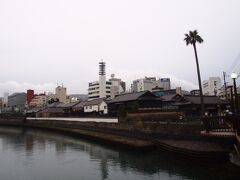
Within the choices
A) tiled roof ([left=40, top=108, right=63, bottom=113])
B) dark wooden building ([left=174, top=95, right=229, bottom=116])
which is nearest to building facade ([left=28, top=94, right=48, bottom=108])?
tiled roof ([left=40, top=108, right=63, bottom=113])

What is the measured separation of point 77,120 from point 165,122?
83.4 feet

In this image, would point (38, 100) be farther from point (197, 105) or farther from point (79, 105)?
point (197, 105)

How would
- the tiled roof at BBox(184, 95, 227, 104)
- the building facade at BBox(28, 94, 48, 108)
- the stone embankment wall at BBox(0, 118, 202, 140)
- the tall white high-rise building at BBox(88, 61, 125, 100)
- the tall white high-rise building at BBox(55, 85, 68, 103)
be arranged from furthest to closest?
the building facade at BBox(28, 94, 48, 108), the tall white high-rise building at BBox(55, 85, 68, 103), the tall white high-rise building at BBox(88, 61, 125, 100), the tiled roof at BBox(184, 95, 227, 104), the stone embankment wall at BBox(0, 118, 202, 140)

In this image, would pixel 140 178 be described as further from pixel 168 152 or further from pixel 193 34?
pixel 193 34

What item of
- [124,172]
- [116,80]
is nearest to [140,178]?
[124,172]

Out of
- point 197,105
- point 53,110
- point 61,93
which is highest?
point 61,93

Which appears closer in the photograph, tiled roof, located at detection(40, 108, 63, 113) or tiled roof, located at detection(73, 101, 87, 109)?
tiled roof, located at detection(73, 101, 87, 109)

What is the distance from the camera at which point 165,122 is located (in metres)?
27.5

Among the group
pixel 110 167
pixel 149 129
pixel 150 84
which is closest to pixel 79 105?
pixel 149 129

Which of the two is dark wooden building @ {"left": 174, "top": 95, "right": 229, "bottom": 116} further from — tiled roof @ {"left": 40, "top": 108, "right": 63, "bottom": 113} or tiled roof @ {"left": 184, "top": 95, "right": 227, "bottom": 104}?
tiled roof @ {"left": 40, "top": 108, "right": 63, "bottom": 113}

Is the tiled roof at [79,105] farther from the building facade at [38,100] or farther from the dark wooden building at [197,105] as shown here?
the building facade at [38,100]

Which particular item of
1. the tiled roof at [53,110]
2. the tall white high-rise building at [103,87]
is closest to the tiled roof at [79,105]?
the tiled roof at [53,110]

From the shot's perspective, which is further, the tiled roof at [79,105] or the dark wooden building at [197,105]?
the tiled roof at [79,105]

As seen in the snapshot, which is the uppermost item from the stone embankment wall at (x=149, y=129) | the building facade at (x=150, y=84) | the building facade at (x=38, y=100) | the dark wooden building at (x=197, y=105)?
the building facade at (x=150, y=84)
